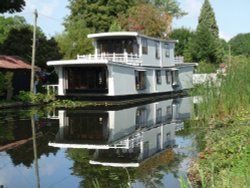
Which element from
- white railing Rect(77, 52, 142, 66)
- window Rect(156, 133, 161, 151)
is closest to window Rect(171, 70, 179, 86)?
white railing Rect(77, 52, 142, 66)

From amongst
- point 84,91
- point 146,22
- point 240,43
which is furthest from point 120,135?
point 240,43

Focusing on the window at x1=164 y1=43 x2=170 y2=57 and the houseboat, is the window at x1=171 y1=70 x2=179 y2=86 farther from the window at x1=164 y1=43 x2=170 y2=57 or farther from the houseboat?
the houseboat

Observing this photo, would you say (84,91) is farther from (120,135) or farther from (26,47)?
(120,135)

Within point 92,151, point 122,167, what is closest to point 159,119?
point 92,151

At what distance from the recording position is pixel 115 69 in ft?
93.5

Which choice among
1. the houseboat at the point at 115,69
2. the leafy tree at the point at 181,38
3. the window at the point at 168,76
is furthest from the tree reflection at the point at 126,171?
the leafy tree at the point at 181,38

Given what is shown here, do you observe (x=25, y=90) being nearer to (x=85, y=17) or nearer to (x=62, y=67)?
(x=62, y=67)

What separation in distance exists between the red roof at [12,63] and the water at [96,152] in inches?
417

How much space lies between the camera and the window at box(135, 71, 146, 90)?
32022 millimetres

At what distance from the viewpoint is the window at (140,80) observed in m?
32.0

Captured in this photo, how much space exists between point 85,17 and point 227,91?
48426 millimetres

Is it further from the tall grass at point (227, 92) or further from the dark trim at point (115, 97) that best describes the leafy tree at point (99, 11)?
the tall grass at point (227, 92)

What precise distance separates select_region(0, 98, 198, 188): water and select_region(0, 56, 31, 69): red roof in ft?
34.7

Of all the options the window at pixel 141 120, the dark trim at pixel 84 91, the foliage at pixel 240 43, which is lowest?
the window at pixel 141 120
